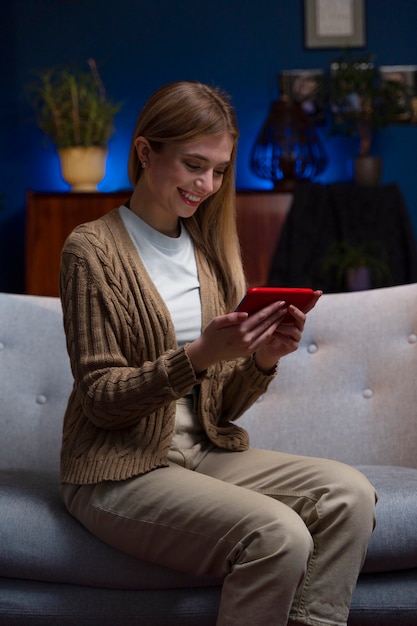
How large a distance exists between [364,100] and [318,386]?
275 cm

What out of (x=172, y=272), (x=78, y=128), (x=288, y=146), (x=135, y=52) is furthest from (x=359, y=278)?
(x=172, y=272)

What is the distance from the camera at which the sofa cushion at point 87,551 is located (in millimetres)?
1748

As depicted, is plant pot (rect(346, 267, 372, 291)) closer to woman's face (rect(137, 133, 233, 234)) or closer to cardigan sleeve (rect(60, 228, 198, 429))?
woman's face (rect(137, 133, 233, 234))

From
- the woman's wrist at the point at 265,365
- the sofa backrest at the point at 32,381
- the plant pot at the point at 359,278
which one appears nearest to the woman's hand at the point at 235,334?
the woman's wrist at the point at 265,365

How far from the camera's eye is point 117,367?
176 centimetres

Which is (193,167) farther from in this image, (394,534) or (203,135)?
(394,534)

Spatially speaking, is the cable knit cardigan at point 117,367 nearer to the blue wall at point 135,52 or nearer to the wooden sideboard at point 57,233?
the wooden sideboard at point 57,233

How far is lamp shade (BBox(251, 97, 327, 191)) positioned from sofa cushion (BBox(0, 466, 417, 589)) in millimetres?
3011

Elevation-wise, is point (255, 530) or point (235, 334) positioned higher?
point (235, 334)

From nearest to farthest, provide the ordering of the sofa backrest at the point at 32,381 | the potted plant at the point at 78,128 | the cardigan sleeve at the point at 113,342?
the cardigan sleeve at the point at 113,342 → the sofa backrest at the point at 32,381 → the potted plant at the point at 78,128

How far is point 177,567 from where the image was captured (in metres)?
1.69

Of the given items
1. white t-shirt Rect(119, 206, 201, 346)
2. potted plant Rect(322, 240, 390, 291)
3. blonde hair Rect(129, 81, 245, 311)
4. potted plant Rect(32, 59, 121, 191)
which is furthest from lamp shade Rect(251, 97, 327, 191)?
white t-shirt Rect(119, 206, 201, 346)

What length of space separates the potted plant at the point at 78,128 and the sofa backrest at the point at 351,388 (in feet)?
7.73

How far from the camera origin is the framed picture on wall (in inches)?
190
